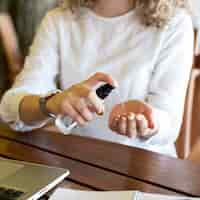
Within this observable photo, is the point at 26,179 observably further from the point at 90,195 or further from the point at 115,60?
the point at 115,60

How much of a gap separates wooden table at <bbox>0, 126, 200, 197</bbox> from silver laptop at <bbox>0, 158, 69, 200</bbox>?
3 centimetres

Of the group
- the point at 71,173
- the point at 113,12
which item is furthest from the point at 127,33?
the point at 71,173

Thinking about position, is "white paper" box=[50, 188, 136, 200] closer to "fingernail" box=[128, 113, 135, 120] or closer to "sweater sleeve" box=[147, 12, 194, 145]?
"fingernail" box=[128, 113, 135, 120]

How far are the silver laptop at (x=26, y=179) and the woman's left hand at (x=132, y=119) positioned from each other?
18 cm

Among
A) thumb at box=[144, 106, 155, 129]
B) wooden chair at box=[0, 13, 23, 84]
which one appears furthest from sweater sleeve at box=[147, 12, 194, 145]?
wooden chair at box=[0, 13, 23, 84]

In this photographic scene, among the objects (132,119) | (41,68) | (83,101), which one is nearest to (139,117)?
(132,119)

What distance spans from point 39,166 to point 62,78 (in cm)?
54

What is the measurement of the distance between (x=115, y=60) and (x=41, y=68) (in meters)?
0.22

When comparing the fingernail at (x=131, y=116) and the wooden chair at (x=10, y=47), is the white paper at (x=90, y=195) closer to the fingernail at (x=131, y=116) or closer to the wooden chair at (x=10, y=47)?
the fingernail at (x=131, y=116)

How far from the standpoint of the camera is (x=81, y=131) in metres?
1.34

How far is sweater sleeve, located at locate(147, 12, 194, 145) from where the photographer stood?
1187mm

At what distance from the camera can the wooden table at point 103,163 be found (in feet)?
2.72

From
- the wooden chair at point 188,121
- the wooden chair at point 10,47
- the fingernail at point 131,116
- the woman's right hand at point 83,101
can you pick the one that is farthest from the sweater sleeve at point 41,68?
the wooden chair at point 10,47

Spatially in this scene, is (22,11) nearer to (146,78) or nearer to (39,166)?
(146,78)
